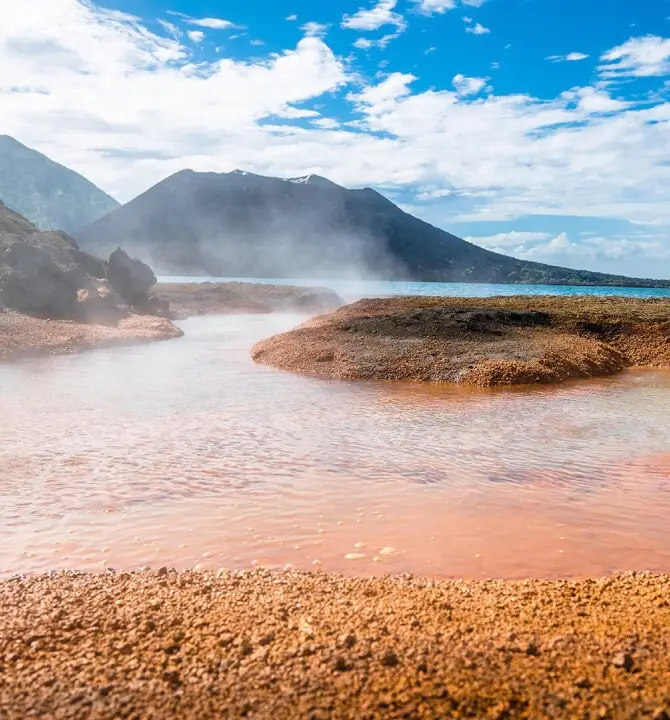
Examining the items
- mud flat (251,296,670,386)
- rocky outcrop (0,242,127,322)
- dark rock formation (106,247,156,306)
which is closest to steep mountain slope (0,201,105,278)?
dark rock formation (106,247,156,306)

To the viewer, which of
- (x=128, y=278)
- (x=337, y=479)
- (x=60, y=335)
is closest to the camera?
(x=337, y=479)

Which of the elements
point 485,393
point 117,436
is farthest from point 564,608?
point 485,393

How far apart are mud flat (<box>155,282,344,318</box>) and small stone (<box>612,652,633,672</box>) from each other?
62.1 metres

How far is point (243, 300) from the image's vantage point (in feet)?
253

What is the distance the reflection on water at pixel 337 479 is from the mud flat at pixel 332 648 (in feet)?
3.57

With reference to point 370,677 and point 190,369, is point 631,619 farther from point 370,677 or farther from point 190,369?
point 190,369

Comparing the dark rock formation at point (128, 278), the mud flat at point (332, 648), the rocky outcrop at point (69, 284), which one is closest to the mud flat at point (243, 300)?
the dark rock formation at point (128, 278)

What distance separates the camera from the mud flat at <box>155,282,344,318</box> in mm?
70875

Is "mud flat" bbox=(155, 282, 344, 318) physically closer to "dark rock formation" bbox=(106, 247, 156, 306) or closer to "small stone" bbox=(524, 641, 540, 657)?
"dark rock formation" bbox=(106, 247, 156, 306)

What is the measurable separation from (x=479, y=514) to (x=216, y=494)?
14.4 feet

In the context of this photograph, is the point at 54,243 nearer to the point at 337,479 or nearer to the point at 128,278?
the point at 128,278

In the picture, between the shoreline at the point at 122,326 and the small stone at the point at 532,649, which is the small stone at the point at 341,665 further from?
the shoreline at the point at 122,326

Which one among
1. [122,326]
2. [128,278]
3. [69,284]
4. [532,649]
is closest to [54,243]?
[128,278]

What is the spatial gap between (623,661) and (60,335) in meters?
33.7
